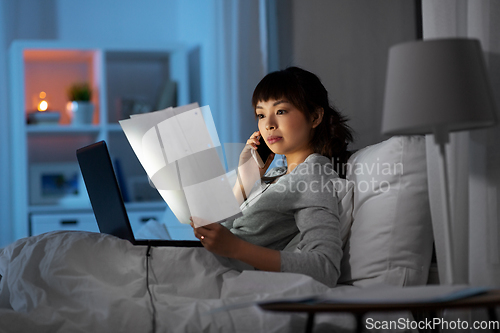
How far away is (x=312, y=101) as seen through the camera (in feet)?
5.06

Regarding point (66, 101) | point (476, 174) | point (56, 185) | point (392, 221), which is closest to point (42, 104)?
point (66, 101)

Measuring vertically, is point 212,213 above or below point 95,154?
below

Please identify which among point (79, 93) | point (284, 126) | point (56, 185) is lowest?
point (56, 185)

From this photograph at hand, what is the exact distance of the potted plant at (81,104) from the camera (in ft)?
10.5

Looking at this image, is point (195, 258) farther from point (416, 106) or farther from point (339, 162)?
point (416, 106)

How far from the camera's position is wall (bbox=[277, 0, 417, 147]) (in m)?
1.96

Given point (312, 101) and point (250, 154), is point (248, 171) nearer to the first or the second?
point (250, 154)

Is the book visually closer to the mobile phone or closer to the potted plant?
the mobile phone

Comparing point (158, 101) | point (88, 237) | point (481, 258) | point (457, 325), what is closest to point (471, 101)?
point (481, 258)

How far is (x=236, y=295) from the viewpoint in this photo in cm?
116

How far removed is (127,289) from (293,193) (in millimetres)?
A: 491

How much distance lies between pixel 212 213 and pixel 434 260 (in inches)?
23.5

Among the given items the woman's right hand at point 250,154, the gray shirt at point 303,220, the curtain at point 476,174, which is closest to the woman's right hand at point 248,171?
the woman's right hand at point 250,154

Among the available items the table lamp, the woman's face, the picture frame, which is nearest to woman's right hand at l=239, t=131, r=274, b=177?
the woman's face
